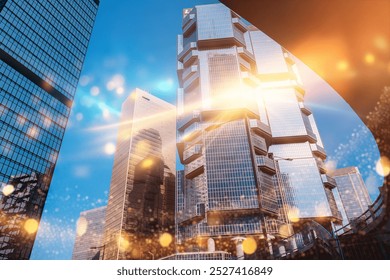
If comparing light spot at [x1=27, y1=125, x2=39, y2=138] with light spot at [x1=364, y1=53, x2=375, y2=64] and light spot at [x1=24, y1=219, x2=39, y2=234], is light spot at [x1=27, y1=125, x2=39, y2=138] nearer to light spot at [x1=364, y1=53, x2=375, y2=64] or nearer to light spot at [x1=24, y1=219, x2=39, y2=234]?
light spot at [x1=24, y1=219, x2=39, y2=234]

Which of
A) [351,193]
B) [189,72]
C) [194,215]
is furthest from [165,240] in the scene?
[351,193]

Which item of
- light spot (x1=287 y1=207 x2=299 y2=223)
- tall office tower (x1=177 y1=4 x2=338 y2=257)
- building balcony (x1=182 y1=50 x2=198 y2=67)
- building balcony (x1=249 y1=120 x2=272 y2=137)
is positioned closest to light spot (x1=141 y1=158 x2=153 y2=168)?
tall office tower (x1=177 y1=4 x2=338 y2=257)

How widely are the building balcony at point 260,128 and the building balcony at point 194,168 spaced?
60.7 ft

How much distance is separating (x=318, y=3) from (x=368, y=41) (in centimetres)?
114

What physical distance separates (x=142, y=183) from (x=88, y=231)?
57473 millimetres

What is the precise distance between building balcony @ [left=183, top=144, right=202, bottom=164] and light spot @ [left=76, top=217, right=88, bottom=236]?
9323 cm

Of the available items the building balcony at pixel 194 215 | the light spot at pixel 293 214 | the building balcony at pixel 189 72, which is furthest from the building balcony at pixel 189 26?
the light spot at pixel 293 214

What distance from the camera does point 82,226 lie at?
477ft

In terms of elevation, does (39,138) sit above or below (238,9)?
above

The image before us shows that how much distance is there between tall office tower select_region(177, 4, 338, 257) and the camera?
6347 cm

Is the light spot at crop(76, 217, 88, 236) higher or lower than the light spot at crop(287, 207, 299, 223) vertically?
higher

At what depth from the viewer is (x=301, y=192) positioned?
254 ft

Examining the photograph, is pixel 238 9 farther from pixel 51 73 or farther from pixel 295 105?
pixel 295 105
